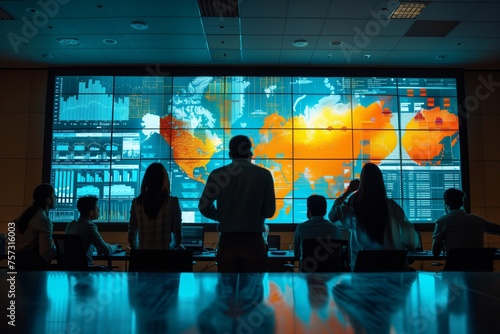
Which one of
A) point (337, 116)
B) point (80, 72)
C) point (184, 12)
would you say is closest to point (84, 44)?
point (80, 72)

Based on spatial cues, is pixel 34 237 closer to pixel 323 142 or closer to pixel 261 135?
pixel 261 135

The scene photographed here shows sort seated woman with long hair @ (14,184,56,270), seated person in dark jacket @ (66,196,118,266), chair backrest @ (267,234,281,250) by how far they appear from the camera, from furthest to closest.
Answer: chair backrest @ (267,234,281,250) < seated person in dark jacket @ (66,196,118,266) < seated woman with long hair @ (14,184,56,270)

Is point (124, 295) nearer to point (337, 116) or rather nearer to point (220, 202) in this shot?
point (220, 202)

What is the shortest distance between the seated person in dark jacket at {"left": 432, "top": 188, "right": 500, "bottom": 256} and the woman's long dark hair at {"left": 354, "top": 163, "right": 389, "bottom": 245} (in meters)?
1.15

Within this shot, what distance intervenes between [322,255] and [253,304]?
2.53 meters

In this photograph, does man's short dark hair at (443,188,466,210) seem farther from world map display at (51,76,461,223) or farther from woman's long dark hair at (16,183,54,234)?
woman's long dark hair at (16,183,54,234)

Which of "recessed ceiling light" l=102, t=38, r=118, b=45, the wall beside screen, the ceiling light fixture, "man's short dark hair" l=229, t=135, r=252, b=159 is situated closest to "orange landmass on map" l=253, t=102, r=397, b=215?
the wall beside screen

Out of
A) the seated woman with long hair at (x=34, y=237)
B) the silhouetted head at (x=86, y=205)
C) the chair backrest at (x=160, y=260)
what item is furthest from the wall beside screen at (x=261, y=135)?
the chair backrest at (x=160, y=260)

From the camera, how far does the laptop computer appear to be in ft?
14.6

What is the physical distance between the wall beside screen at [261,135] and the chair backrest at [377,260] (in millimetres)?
3744

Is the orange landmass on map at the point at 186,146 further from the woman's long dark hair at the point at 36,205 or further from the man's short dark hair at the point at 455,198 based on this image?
the man's short dark hair at the point at 455,198

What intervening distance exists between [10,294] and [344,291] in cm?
59

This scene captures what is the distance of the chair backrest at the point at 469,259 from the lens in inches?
114

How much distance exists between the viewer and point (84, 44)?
545cm
